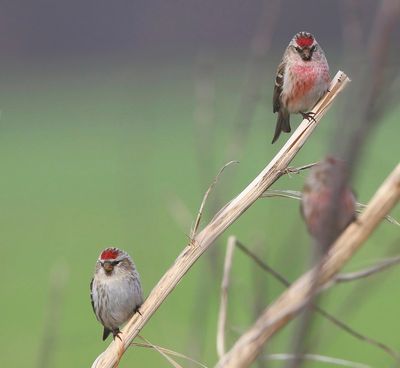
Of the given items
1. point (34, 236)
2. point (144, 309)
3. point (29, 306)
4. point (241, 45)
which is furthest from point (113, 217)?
point (144, 309)

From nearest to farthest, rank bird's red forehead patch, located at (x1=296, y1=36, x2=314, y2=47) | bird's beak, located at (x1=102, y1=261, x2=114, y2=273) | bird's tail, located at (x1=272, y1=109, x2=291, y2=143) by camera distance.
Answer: bird's red forehead patch, located at (x1=296, y1=36, x2=314, y2=47) < bird's tail, located at (x1=272, y1=109, x2=291, y2=143) < bird's beak, located at (x1=102, y1=261, x2=114, y2=273)

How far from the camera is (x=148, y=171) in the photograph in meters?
8.70

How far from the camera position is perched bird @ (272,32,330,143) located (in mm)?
3152

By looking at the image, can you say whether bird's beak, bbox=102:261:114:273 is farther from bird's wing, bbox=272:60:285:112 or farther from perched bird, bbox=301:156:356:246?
perched bird, bbox=301:156:356:246

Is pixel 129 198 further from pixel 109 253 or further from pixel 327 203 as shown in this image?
pixel 327 203

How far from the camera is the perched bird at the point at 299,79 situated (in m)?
3.15

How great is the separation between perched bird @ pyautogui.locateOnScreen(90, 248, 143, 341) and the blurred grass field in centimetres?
9

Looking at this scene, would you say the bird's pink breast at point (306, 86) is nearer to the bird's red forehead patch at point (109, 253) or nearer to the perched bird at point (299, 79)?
the perched bird at point (299, 79)

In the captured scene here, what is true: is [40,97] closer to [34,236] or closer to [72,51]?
[72,51]

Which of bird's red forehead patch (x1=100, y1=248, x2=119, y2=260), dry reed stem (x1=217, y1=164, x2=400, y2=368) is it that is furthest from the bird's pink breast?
dry reed stem (x1=217, y1=164, x2=400, y2=368)

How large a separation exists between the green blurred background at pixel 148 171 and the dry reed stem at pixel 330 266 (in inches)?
1.7

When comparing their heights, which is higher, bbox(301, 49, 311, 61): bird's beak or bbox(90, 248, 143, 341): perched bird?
bbox(301, 49, 311, 61): bird's beak

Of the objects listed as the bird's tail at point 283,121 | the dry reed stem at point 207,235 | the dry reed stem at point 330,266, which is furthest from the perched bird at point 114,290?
the dry reed stem at point 330,266

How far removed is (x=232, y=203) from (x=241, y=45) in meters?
23.5
